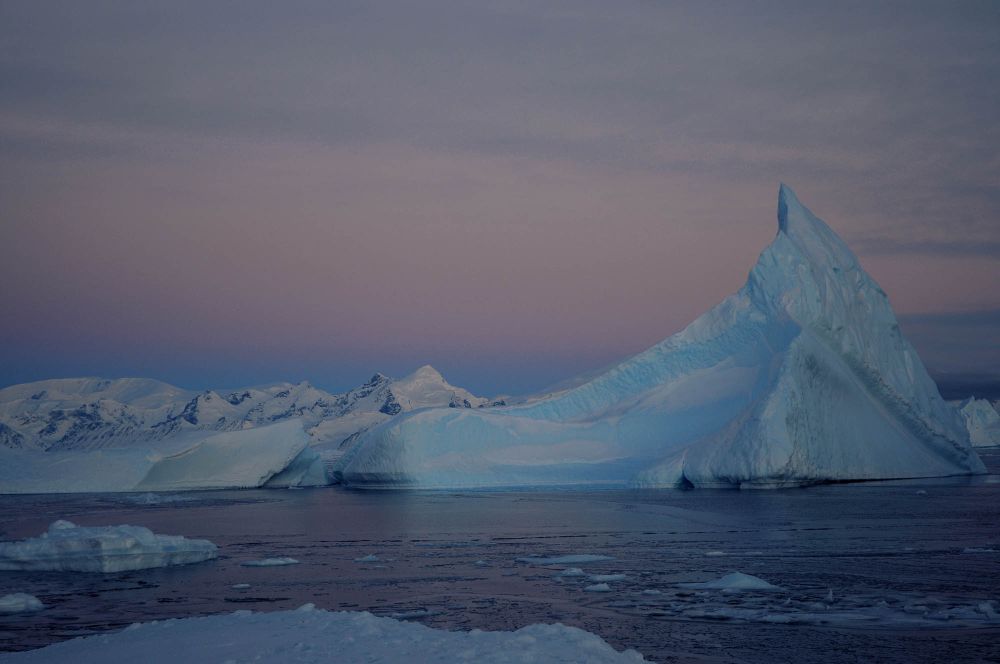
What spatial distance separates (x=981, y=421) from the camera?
76.0 meters

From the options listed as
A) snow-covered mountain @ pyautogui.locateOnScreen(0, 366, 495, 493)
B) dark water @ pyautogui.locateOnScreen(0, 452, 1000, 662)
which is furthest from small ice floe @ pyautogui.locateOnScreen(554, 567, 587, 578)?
snow-covered mountain @ pyautogui.locateOnScreen(0, 366, 495, 493)

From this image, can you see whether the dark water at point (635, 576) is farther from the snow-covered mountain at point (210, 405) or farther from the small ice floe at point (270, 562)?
the snow-covered mountain at point (210, 405)

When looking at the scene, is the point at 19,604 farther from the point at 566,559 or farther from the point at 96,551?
the point at 566,559

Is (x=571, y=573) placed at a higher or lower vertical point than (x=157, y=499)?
lower

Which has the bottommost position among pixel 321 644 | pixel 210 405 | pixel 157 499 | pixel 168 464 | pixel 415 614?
pixel 415 614

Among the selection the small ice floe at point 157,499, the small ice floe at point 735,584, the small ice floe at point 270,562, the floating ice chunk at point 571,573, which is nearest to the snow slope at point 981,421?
the small ice floe at point 157,499

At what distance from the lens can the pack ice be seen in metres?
23.4

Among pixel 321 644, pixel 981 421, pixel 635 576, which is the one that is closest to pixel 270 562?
pixel 635 576

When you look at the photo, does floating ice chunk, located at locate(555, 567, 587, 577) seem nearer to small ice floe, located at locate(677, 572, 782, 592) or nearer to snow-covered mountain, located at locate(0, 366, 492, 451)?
small ice floe, located at locate(677, 572, 782, 592)

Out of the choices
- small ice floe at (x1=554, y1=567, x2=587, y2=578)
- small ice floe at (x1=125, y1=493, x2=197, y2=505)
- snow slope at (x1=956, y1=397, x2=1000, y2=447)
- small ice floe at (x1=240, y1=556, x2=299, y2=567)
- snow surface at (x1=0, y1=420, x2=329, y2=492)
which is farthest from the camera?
snow slope at (x1=956, y1=397, x2=1000, y2=447)

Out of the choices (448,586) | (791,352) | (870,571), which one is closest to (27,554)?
(448,586)

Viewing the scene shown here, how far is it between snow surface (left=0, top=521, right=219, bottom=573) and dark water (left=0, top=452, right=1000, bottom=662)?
23 cm

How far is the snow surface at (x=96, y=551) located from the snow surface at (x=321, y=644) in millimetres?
4821

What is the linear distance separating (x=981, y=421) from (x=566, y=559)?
74707 mm
